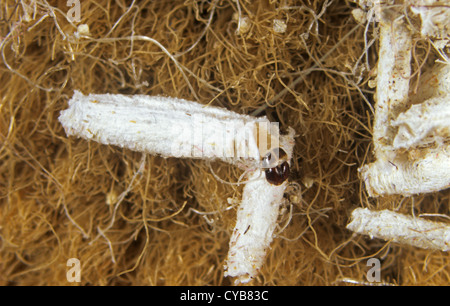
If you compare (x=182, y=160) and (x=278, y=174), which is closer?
(x=278, y=174)

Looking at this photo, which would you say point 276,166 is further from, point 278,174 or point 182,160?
point 182,160

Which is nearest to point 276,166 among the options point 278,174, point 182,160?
point 278,174

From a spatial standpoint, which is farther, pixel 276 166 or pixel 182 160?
pixel 182 160
